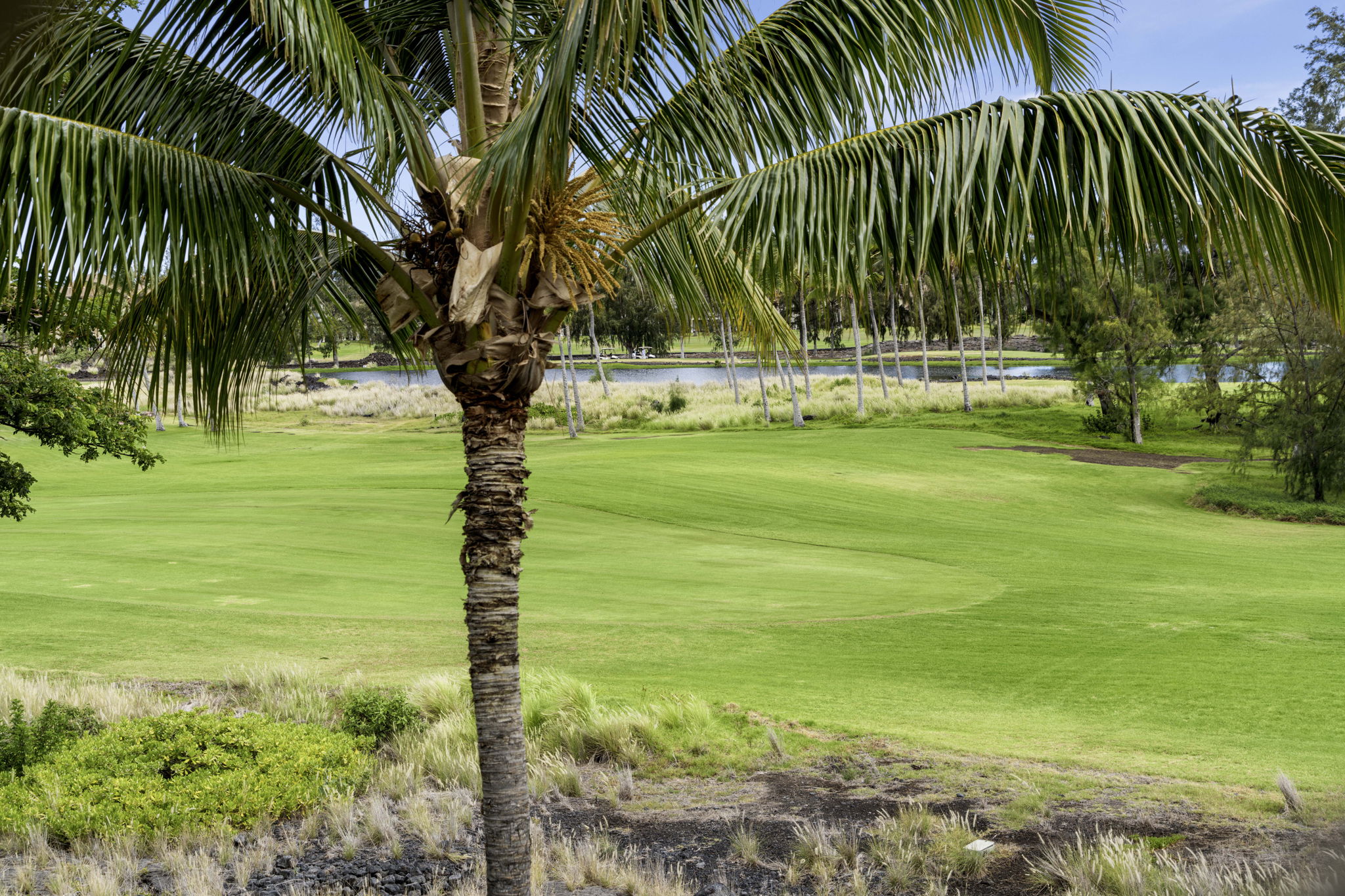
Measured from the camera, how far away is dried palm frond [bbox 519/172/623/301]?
538cm

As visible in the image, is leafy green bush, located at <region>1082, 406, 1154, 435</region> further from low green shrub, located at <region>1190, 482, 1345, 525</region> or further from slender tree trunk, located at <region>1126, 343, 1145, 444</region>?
low green shrub, located at <region>1190, 482, 1345, 525</region>

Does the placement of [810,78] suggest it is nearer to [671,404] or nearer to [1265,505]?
[1265,505]

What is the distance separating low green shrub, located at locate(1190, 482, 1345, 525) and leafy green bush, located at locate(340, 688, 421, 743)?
2609cm

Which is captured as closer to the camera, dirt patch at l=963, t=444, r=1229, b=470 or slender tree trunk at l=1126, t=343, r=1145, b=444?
dirt patch at l=963, t=444, r=1229, b=470

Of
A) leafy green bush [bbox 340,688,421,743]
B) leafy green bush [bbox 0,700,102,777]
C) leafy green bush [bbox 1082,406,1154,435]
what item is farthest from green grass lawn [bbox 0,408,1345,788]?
leafy green bush [bbox 1082,406,1154,435]

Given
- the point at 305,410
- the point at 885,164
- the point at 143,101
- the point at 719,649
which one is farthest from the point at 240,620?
the point at 305,410

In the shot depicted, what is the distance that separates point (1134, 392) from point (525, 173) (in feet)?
144

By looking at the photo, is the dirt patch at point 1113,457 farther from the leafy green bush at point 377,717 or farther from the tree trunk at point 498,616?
the tree trunk at point 498,616

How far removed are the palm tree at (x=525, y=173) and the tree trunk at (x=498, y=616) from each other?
17mm

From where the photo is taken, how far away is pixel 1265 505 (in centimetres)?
2902

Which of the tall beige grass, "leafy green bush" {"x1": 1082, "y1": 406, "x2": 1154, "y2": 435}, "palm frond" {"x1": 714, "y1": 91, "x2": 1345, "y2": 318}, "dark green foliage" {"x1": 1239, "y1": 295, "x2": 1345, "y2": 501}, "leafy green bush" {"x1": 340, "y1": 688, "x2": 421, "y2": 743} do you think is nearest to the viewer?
"palm frond" {"x1": 714, "y1": 91, "x2": 1345, "y2": 318}

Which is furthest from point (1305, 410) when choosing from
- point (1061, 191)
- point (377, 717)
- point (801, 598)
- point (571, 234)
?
point (571, 234)

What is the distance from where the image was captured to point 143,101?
5566 millimetres

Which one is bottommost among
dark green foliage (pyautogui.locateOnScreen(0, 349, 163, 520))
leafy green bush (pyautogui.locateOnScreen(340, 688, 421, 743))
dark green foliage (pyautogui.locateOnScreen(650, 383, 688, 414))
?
leafy green bush (pyautogui.locateOnScreen(340, 688, 421, 743))
